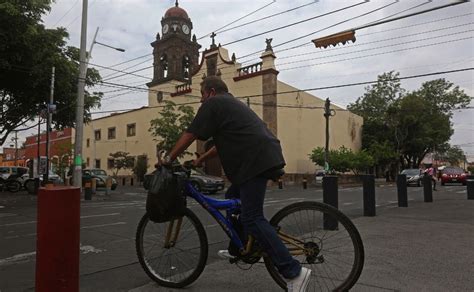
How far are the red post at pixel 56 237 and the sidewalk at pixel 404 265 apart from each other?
1.09 meters

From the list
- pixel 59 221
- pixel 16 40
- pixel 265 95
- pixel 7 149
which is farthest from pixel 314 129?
pixel 7 149

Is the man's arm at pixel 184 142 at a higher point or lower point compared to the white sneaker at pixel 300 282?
higher

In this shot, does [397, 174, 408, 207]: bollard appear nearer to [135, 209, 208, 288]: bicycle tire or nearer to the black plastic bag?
[135, 209, 208, 288]: bicycle tire

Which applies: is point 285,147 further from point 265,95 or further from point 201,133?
point 201,133

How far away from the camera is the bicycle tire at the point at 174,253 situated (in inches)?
153

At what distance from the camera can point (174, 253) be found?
402 centimetres

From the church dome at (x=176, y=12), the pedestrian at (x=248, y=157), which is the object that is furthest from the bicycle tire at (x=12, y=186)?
the pedestrian at (x=248, y=157)

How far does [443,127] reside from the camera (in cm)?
4984

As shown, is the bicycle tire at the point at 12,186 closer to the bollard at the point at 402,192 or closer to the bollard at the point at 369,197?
the bollard at the point at 402,192

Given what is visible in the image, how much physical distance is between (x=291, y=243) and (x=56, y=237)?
1786 millimetres

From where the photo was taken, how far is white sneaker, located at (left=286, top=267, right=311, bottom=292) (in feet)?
10.5

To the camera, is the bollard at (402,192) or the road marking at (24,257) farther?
the bollard at (402,192)

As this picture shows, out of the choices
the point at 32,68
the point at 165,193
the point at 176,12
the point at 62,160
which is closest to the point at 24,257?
the point at 165,193

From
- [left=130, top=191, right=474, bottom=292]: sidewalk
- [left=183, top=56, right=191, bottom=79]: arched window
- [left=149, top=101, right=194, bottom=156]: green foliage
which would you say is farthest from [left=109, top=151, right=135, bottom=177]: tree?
[left=130, top=191, right=474, bottom=292]: sidewalk
